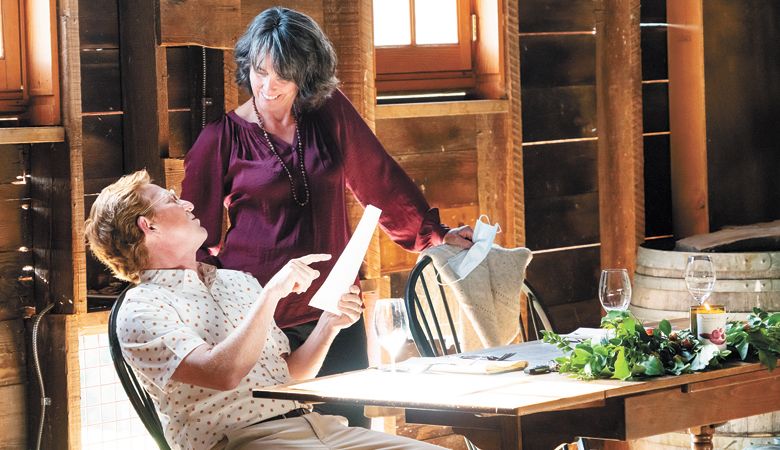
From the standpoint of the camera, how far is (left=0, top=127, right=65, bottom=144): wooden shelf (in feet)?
10.7

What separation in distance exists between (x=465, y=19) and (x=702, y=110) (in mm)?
1034

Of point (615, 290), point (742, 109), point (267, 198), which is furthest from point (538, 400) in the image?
point (742, 109)

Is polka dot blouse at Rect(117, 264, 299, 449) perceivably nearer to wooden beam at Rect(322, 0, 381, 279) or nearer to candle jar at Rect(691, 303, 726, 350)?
candle jar at Rect(691, 303, 726, 350)

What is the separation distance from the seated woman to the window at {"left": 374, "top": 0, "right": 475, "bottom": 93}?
170cm

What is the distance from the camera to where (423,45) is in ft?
14.5

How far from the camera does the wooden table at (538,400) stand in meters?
2.40

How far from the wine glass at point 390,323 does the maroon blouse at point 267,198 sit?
24.6 inches

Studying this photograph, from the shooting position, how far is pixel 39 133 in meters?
3.33

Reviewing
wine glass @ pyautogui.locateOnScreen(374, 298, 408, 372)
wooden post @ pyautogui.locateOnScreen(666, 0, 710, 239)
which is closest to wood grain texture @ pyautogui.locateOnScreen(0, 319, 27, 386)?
wine glass @ pyautogui.locateOnScreen(374, 298, 408, 372)

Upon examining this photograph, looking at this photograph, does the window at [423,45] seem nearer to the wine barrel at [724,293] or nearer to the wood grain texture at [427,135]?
the wood grain texture at [427,135]

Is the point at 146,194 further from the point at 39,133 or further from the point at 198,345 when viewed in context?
the point at 39,133

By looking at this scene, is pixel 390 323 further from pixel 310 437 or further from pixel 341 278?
pixel 310 437

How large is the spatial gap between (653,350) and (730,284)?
4.80 ft

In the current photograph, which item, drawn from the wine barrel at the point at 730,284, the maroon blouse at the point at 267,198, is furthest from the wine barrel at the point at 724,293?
the maroon blouse at the point at 267,198
